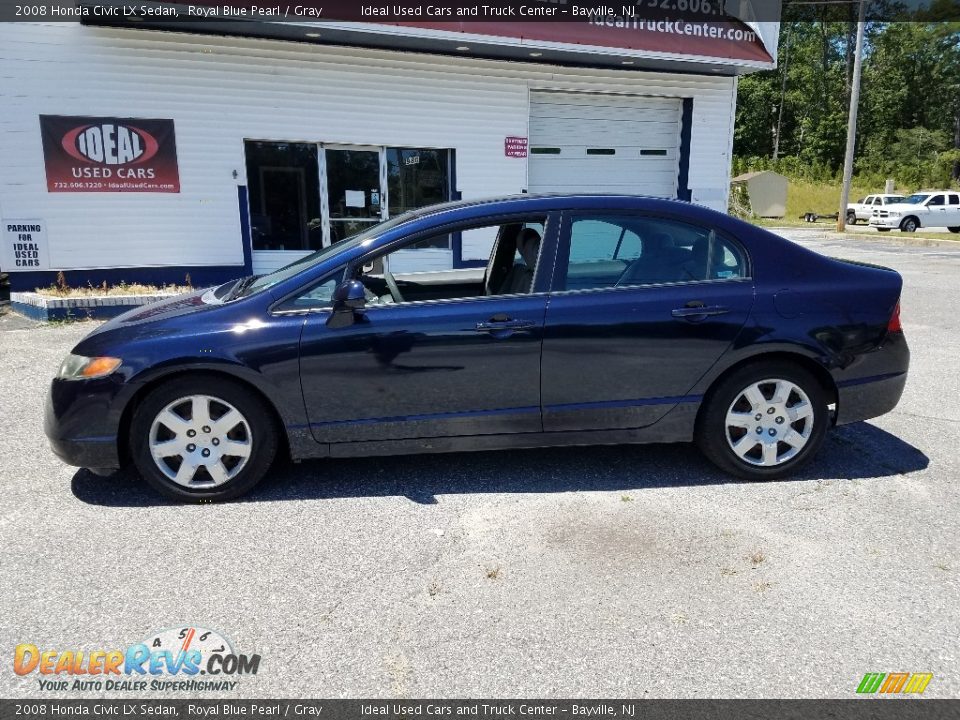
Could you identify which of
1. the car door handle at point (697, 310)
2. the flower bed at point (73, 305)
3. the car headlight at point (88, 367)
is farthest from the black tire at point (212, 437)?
the flower bed at point (73, 305)

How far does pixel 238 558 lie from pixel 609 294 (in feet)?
7.50

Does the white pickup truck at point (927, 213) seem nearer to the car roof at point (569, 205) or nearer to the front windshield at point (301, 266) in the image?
the car roof at point (569, 205)

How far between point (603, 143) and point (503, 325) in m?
10.2

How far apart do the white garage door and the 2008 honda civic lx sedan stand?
8976mm

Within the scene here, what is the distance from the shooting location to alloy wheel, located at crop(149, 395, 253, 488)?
3396 mm

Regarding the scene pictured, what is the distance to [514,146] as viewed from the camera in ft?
38.4

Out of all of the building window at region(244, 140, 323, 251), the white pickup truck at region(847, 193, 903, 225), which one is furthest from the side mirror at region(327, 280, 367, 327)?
the white pickup truck at region(847, 193, 903, 225)

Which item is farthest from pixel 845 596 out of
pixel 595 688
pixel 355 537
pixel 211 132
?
pixel 211 132

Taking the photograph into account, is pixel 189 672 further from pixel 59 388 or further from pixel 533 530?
pixel 59 388

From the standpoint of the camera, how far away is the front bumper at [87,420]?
10.9 feet

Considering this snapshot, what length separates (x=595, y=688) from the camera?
2.22 m

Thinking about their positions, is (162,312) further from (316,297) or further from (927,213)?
(927,213)

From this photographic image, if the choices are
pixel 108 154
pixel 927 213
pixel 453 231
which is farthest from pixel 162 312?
pixel 927 213
